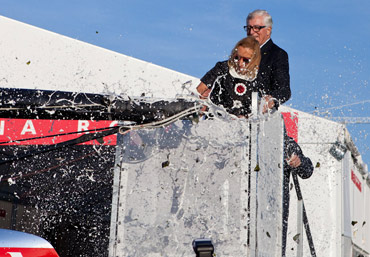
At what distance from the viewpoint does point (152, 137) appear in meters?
3.13

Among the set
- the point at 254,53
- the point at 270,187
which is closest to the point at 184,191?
the point at 270,187

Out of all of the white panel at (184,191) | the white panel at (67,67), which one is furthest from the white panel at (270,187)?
the white panel at (67,67)

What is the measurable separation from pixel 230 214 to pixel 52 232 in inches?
191

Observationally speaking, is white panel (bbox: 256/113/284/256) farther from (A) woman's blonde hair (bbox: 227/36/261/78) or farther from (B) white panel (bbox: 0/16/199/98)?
(B) white panel (bbox: 0/16/199/98)

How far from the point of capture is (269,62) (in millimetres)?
3996

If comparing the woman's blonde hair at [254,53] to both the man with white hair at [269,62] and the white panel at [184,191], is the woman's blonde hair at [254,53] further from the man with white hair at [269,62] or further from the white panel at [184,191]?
the white panel at [184,191]

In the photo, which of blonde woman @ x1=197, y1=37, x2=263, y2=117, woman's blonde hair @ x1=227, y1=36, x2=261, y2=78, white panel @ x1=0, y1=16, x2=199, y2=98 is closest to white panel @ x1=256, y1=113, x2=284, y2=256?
blonde woman @ x1=197, y1=37, x2=263, y2=117

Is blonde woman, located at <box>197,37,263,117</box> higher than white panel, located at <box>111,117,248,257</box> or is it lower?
higher

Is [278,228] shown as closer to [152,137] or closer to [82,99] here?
[152,137]

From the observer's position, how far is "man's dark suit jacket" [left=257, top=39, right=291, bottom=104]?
3797 mm

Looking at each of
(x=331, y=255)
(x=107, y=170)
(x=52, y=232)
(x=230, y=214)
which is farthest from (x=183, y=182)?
(x=52, y=232)

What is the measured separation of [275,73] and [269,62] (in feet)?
0.38

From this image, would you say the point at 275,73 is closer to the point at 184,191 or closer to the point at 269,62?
the point at 269,62

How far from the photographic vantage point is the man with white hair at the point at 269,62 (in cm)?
381
